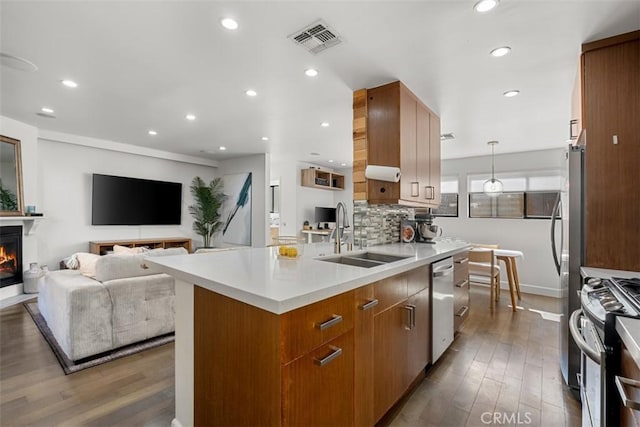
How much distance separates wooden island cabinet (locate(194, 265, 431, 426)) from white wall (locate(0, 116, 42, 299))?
4420 mm

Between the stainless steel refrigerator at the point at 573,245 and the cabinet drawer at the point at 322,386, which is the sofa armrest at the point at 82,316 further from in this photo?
the stainless steel refrigerator at the point at 573,245

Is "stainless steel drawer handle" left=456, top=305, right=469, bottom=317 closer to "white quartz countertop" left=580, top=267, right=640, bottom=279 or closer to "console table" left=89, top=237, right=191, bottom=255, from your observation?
"white quartz countertop" left=580, top=267, right=640, bottom=279

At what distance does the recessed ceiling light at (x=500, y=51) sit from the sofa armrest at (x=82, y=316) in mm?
3480

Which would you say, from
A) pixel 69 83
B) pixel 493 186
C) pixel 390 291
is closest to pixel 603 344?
pixel 390 291

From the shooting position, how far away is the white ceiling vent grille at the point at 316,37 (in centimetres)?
187

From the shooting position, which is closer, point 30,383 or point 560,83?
point 30,383

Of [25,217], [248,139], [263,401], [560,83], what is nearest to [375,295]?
[263,401]

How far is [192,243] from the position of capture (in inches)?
250

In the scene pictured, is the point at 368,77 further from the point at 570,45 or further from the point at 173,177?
the point at 173,177

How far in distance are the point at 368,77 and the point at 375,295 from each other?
1907mm

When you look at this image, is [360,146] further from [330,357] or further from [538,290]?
[538,290]

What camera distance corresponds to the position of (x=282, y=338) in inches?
39.8

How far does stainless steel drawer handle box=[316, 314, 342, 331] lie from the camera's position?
3.76 ft

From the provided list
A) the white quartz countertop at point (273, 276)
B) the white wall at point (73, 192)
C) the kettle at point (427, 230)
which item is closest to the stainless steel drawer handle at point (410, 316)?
the white quartz countertop at point (273, 276)
